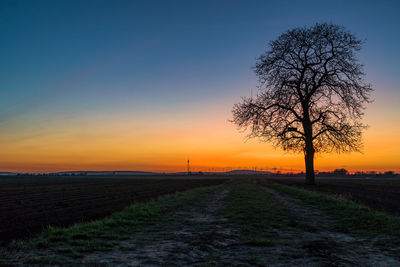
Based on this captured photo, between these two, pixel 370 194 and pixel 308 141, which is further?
pixel 308 141

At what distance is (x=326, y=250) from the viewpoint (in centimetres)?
710

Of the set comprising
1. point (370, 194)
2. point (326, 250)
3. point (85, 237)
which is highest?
point (326, 250)

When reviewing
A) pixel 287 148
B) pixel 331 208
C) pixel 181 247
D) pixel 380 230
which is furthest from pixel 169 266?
pixel 287 148

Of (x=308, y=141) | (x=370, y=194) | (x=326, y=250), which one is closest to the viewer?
(x=326, y=250)

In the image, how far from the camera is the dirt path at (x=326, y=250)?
20.3ft

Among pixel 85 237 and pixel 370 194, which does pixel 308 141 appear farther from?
pixel 85 237

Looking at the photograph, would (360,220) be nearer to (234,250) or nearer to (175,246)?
(234,250)

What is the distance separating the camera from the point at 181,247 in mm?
7484

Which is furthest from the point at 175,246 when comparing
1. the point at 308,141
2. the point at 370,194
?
the point at 308,141

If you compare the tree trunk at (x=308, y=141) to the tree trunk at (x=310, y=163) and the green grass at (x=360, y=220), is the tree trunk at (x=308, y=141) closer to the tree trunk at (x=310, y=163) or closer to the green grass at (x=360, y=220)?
→ the tree trunk at (x=310, y=163)

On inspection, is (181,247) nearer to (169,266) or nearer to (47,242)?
(169,266)

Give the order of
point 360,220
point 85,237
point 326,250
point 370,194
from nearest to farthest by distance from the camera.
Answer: point 326,250, point 85,237, point 360,220, point 370,194

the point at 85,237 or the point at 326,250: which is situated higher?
the point at 326,250

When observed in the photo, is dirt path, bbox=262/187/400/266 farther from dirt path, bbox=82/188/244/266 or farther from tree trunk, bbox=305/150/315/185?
tree trunk, bbox=305/150/315/185
